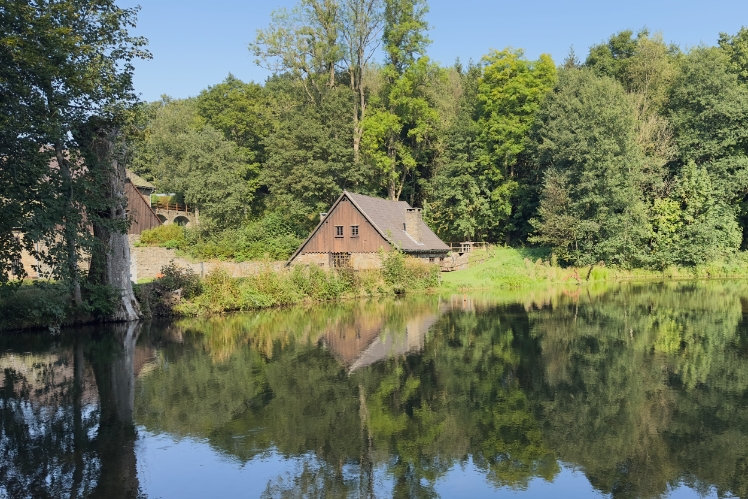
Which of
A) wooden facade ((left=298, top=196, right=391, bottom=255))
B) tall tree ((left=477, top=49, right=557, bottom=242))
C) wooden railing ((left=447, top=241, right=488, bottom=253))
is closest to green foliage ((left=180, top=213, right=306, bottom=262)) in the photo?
A: wooden facade ((left=298, top=196, right=391, bottom=255))

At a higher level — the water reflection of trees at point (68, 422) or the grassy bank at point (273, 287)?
the grassy bank at point (273, 287)

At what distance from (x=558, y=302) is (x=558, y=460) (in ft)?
72.2

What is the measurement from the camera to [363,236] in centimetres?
4269

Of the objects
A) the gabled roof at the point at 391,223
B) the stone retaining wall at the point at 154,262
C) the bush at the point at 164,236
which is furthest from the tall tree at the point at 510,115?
the bush at the point at 164,236

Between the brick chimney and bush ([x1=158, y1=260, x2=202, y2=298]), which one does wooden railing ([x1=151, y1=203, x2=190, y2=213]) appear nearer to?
the brick chimney

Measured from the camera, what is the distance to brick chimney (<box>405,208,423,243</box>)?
1785 inches

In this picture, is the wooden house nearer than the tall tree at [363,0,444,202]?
Yes

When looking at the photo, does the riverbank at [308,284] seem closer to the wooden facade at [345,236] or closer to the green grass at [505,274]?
the green grass at [505,274]

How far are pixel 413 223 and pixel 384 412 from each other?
A: 34.0 meters

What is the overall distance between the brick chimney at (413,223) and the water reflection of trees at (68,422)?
90.9ft

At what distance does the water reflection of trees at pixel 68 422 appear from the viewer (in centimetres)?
903

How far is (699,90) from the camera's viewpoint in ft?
157

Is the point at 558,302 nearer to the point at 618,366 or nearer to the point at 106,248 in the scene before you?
the point at 618,366

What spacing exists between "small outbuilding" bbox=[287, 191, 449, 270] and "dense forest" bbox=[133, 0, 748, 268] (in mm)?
8249
